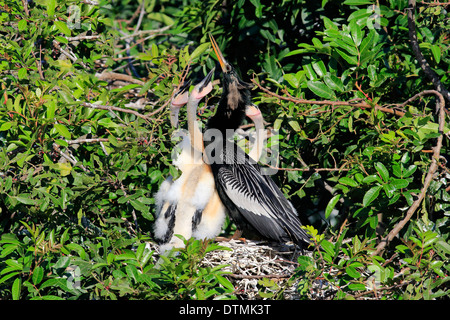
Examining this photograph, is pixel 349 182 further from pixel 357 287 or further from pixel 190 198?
pixel 190 198

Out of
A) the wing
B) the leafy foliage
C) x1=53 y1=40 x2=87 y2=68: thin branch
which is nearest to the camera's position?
the leafy foliage

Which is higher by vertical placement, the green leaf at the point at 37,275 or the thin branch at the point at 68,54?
the thin branch at the point at 68,54

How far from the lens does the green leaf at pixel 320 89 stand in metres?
3.34

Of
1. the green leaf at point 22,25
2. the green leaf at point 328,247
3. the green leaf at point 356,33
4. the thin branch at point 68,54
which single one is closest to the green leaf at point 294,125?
the green leaf at point 356,33

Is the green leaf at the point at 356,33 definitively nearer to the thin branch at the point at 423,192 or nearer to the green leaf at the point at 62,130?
the thin branch at the point at 423,192

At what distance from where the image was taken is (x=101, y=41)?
391 cm

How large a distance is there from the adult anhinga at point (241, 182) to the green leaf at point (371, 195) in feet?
A: 2.16

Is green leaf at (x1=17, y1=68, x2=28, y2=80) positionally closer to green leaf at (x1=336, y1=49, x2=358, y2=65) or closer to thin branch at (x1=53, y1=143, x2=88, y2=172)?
thin branch at (x1=53, y1=143, x2=88, y2=172)

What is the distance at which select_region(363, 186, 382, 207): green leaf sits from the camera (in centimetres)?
294

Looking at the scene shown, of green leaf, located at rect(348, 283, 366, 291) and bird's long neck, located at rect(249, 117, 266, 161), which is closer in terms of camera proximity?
green leaf, located at rect(348, 283, 366, 291)

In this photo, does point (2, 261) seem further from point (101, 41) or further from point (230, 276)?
point (101, 41)

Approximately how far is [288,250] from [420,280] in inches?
44.4

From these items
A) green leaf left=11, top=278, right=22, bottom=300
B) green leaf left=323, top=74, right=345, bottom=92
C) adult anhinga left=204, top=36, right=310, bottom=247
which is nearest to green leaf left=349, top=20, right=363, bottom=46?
green leaf left=323, top=74, right=345, bottom=92

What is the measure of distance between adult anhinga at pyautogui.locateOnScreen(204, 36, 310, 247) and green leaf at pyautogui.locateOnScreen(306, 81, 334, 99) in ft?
2.26
